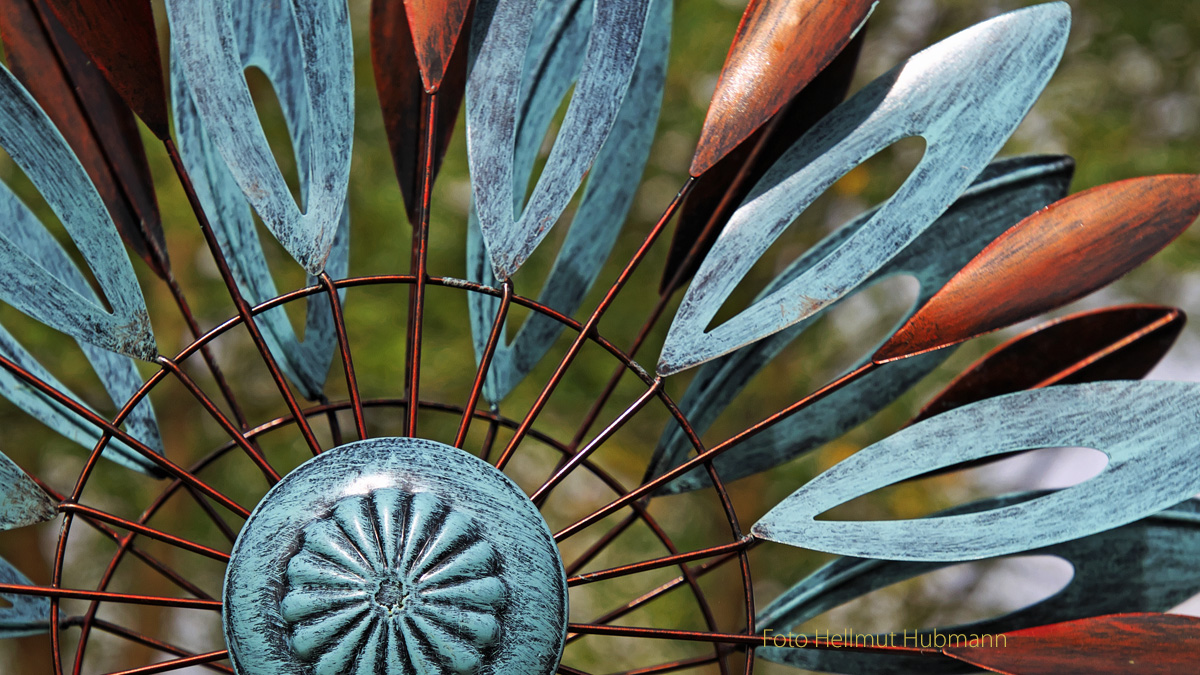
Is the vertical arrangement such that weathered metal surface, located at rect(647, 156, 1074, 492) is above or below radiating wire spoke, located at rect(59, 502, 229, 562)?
above

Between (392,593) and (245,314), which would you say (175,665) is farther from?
(245,314)

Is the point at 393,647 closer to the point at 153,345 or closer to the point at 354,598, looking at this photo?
the point at 354,598

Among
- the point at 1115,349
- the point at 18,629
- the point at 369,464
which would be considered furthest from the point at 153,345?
the point at 1115,349

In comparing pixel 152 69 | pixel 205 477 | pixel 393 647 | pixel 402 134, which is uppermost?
pixel 205 477

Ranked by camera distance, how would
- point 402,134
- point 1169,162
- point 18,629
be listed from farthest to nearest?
point 1169,162 → point 402,134 → point 18,629

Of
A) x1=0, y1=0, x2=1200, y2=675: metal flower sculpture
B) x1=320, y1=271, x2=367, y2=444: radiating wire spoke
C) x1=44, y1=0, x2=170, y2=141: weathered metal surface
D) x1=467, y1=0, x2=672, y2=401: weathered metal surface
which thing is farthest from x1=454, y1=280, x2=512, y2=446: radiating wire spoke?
x1=44, y1=0, x2=170, y2=141: weathered metal surface

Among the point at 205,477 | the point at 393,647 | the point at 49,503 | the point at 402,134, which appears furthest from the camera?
the point at 205,477

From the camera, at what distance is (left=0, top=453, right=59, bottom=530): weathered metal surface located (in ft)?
3.11

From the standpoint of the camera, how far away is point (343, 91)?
107 centimetres

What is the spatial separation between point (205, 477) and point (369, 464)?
289 centimetres

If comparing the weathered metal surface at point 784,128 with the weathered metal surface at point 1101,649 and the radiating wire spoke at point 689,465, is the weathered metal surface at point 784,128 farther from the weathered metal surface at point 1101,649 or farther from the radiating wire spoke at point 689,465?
the weathered metal surface at point 1101,649

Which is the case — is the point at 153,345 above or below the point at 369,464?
above

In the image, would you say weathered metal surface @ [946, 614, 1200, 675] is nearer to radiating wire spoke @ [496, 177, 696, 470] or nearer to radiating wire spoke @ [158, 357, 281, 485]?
radiating wire spoke @ [496, 177, 696, 470]

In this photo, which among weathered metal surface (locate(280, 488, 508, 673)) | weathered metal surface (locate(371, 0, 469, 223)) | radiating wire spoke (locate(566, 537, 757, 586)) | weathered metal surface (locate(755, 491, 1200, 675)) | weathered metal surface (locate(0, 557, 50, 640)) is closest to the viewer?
weathered metal surface (locate(280, 488, 508, 673))
